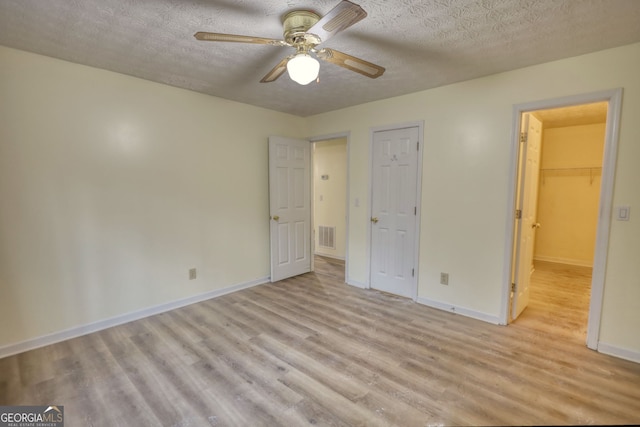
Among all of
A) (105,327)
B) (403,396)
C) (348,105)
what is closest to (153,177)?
(105,327)

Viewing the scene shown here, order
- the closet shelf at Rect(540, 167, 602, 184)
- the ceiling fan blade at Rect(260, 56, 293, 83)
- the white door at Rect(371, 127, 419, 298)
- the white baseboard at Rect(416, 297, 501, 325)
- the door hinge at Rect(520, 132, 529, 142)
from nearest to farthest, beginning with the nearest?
the ceiling fan blade at Rect(260, 56, 293, 83)
the door hinge at Rect(520, 132, 529, 142)
the white baseboard at Rect(416, 297, 501, 325)
the white door at Rect(371, 127, 419, 298)
the closet shelf at Rect(540, 167, 602, 184)

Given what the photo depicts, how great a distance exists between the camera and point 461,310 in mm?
3004

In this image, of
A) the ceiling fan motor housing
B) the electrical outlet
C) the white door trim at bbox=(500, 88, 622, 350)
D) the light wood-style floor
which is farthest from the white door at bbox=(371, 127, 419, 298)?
the ceiling fan motor housing

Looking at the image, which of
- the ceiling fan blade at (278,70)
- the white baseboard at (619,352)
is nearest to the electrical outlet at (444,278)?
the white baseboard at (619,352)

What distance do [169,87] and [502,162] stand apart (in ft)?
11.5

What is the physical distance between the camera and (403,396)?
1818mm

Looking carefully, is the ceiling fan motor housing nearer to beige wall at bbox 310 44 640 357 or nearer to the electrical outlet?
beige wall at bbox 310 44 640 357

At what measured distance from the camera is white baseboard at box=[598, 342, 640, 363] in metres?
2.17

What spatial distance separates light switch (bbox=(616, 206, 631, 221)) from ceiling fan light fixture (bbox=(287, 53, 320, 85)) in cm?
255

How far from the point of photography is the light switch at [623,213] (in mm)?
2158

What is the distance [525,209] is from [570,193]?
3.27m

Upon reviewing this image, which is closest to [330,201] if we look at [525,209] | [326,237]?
[326,237]

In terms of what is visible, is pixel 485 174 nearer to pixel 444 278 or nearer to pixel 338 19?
pixel 444 278

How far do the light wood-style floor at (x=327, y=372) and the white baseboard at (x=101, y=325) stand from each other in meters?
0.08
